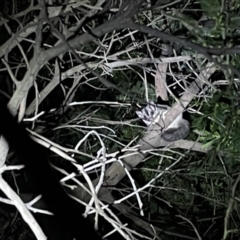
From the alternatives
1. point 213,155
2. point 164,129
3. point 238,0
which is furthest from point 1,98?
point 238,0

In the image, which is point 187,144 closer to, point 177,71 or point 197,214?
point 177,71

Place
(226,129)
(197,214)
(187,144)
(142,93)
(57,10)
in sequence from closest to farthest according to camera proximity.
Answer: (226,129) < (57,10) < (187,144) < (142,93) < (197,214)

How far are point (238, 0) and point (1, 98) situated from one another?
737mm

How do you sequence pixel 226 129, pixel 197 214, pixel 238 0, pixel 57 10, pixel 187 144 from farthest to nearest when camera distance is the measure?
pixel 197 214, pixel 187 144, pixel 57 10, pixel 226 129, pixel 238 0

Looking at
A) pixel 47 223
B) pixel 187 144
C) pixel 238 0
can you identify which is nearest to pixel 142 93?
pixel 187 144

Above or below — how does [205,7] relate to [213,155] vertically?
above

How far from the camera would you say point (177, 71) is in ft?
5.64

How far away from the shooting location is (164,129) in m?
1.60

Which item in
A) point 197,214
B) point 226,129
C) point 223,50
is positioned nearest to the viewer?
point 223,50

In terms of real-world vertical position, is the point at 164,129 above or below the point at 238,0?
below

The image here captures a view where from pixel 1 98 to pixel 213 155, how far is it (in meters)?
0.64

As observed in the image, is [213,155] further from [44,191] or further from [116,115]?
[116,115]

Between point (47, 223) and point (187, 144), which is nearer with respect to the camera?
point (47, 223)

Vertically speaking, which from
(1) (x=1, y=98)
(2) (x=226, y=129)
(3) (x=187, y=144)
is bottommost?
(3) (x=187, y=144)
